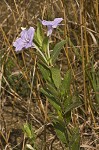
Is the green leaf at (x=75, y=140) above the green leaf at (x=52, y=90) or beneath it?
beneath

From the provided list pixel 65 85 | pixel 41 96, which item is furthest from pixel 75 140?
pixel 41 96

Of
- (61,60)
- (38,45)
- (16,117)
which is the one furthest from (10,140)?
(38,45)

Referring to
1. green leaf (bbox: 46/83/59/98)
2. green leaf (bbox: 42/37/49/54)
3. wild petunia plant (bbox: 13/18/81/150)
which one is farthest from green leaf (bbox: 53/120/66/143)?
green leaf (bbox: 42/37/49/54)

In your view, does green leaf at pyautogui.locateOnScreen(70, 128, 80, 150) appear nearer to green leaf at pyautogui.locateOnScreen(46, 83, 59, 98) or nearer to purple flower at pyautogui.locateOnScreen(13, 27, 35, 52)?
green leaf at pyautogui.locateOnScreen(46, 83, 59, 98)

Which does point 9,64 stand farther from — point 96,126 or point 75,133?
point 75,133

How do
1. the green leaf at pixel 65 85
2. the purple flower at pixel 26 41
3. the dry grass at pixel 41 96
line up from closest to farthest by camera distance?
the purple flower at pixel 26 41, the green leaf at pixel 65 85, the dry grass at pixel 41 96

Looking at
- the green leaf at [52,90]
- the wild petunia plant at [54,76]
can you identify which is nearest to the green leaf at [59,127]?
the wild petunia plant at [54,76]

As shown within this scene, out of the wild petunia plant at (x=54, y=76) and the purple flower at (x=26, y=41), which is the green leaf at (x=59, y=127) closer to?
the wild petunia plant at (x=54, y=76)

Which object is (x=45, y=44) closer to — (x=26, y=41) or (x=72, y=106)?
(x=26, y=41)

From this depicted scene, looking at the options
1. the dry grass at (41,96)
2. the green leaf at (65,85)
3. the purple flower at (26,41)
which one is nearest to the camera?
the purple flower at (26,41)
